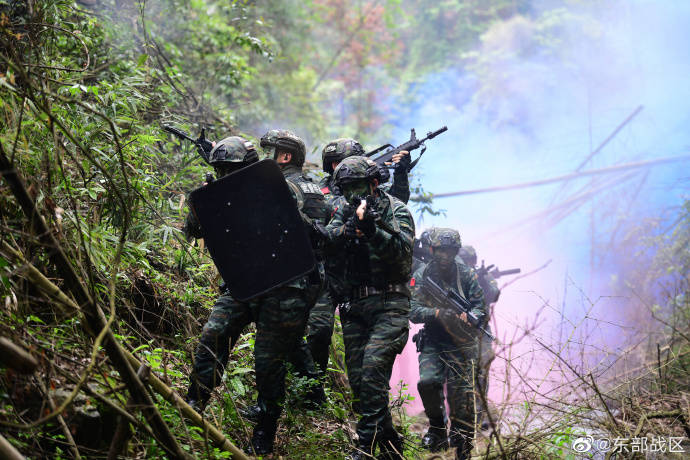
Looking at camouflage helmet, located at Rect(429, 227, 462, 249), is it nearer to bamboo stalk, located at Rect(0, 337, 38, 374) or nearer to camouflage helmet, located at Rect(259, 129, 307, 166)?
camouflage helmet, located at Rect(259, 129, 307, 166)

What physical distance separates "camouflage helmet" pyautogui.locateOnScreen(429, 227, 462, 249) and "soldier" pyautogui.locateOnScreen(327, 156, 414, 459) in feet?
6.77

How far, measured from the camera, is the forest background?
2861 millimetres

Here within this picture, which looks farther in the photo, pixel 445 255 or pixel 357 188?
pixel 445 255

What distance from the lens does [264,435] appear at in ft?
13.7

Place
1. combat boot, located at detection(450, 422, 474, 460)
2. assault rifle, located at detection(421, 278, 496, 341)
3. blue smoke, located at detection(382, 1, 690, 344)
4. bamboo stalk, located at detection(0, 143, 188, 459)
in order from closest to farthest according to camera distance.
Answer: bamboo stalk, located at detection(0, 143, 188, 459) → combat boot, located at detection(450, 422, 474, 460) → assault rifle, located at detection(421, 278, 496, 341) → blue smoke, located at detection(382, 1, 690, 344)

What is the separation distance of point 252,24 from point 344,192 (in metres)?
8.83

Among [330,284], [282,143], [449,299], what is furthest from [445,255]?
[282,143]

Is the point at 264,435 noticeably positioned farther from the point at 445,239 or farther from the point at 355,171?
the point at 445,239

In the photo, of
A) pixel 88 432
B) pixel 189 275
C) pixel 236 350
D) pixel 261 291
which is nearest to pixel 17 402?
pixel 88 432

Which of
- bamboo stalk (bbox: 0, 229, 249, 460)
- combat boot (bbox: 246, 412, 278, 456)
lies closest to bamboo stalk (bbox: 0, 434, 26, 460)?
bamboo stalk (bbox: 0, 229, 249, 460)

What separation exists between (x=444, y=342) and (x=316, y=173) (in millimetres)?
3009

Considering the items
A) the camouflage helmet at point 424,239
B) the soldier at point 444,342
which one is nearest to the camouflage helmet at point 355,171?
the soldier at point 444,342

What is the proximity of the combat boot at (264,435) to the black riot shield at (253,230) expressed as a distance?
91cm

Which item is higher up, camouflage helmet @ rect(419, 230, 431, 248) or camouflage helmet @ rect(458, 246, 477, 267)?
camouflage helmet @ rect(458, 246, 477, 267)
